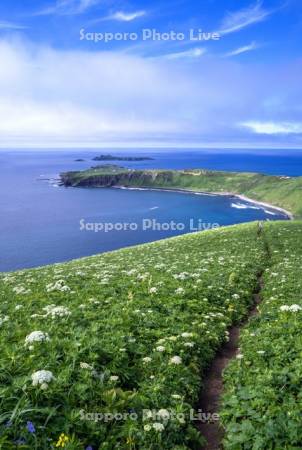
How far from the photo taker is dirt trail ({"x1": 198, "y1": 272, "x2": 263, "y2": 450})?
828cm

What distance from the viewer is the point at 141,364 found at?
9852 millimetres

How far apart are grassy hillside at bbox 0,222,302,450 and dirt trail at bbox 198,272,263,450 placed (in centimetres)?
29

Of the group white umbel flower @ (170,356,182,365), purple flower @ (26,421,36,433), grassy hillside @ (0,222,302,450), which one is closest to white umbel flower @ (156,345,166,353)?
grassy hillside @ (0,222,302,450)

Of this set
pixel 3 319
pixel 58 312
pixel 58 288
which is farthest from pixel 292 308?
pixel 3 319

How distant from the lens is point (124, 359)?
985cm

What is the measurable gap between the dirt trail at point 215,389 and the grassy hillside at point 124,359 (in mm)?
291

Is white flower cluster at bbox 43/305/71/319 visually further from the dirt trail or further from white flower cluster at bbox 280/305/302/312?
white flower cluster at bbox 280/305/302/312

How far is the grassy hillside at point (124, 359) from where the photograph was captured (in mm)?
7156

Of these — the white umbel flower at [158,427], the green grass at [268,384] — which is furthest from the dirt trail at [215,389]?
the white umbel flower at [158,427]

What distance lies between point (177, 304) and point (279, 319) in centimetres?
388

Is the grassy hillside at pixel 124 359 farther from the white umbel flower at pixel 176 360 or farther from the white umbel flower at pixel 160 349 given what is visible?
the white umbel flower at pixel 160 349

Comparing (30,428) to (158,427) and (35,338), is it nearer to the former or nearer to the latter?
(158,427)

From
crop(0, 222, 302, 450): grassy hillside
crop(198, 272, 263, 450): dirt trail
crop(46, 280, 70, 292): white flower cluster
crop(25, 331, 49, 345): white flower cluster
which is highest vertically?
crop(25, 331, 49, 345): white flower cluster

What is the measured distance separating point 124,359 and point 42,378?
9.02 feet
